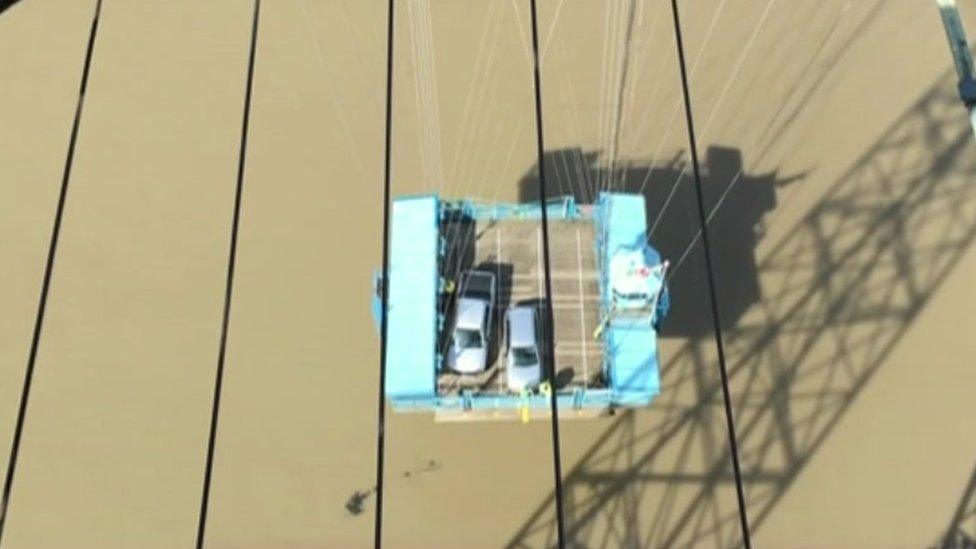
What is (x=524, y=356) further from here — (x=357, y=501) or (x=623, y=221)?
(x=357, y=501)

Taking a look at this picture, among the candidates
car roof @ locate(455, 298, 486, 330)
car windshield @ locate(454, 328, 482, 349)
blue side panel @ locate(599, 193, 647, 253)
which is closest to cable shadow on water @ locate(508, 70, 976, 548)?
blue side panel @ locate(599, 193, 647, 253)

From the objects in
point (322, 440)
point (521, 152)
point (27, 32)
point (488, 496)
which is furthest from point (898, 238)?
point (27, 32)

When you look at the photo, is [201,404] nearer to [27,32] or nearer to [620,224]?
[620,224]

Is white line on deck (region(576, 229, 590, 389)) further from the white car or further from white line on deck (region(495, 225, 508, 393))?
the white car

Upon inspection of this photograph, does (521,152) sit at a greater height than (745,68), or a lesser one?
lesser

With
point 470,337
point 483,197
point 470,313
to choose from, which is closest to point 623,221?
point 470,313
